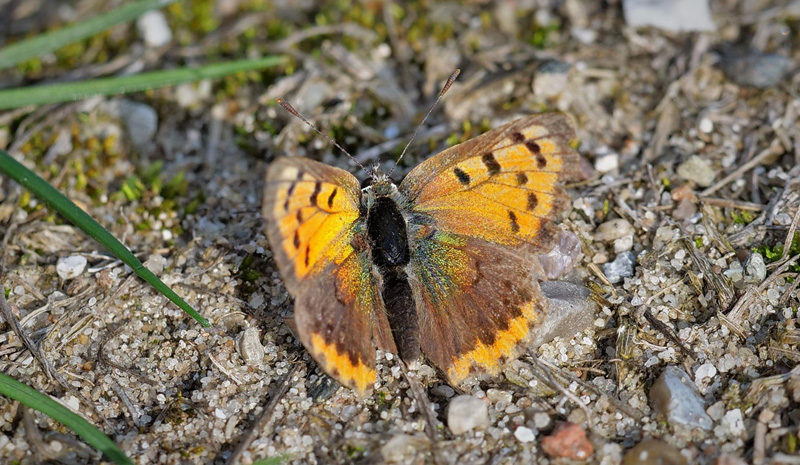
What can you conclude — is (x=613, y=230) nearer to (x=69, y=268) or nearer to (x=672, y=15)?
(x=672, y=15)

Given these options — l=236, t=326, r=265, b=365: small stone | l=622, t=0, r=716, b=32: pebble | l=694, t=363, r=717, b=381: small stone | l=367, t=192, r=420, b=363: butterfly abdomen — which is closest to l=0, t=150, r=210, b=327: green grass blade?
l=236, t=326, r=265, b=365: small stone

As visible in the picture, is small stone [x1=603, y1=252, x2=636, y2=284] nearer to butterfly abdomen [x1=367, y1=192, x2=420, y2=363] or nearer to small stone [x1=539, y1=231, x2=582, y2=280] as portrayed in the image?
small stone [x1=539, y1=231, x2=582, y2=280]

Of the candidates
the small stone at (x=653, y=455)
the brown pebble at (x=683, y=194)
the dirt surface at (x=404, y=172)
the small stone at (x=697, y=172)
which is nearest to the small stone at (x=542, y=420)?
the dirt surface at (x=404, y=172)

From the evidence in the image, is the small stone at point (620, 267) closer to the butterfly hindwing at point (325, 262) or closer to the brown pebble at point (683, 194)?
the brown pebble at point (683, 194)

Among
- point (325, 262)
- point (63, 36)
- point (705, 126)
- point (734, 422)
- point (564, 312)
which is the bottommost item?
point (734, 422)

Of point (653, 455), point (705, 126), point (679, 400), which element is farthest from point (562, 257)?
point (705, 126)

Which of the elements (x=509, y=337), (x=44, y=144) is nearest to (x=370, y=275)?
(x=509, y=337)

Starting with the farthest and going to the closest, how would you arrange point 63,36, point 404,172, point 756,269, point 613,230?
1. point 404,172
2. point 63,36
3. point 613,230
4. point 756,269
